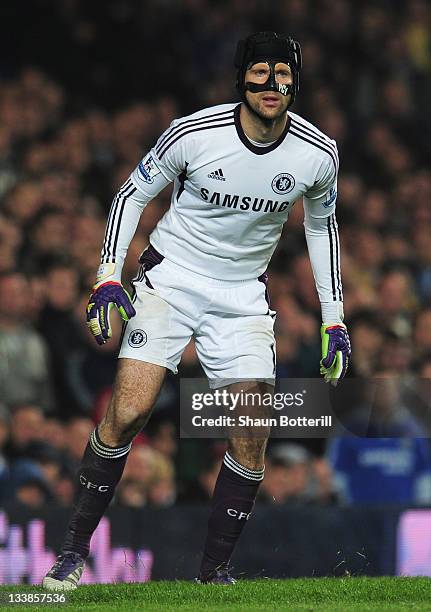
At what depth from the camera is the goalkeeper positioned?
5.80 meters

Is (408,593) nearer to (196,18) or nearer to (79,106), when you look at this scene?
(79,106)

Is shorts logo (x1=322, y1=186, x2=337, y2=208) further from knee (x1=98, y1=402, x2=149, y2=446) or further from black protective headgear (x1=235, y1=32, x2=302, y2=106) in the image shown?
knee (x1=98, y1=402, x2=149, y2=446)

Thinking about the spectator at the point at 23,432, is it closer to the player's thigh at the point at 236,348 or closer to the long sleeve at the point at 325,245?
the player's thigh at the point at 236,348

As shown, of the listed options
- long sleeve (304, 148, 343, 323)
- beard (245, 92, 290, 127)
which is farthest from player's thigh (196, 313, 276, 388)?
beard (245, 92, 290, 127)

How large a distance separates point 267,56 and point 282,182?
20.3 inches

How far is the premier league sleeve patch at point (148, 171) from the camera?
5908 millimetres

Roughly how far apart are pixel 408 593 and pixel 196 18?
28.6 ft

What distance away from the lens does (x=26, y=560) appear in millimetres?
7230

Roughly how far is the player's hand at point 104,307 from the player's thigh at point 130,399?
7.2 inches

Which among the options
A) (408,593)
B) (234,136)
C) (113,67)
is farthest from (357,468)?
(113,67)

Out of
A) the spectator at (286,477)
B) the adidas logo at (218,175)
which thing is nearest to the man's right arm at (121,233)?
the adidas logo at (218,175)

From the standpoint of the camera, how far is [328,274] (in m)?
6.17

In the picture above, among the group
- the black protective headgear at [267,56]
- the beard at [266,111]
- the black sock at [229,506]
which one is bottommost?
the black sock at [229,506]

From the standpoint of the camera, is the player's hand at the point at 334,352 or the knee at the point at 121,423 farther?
the player's hand at the point at 334,352
